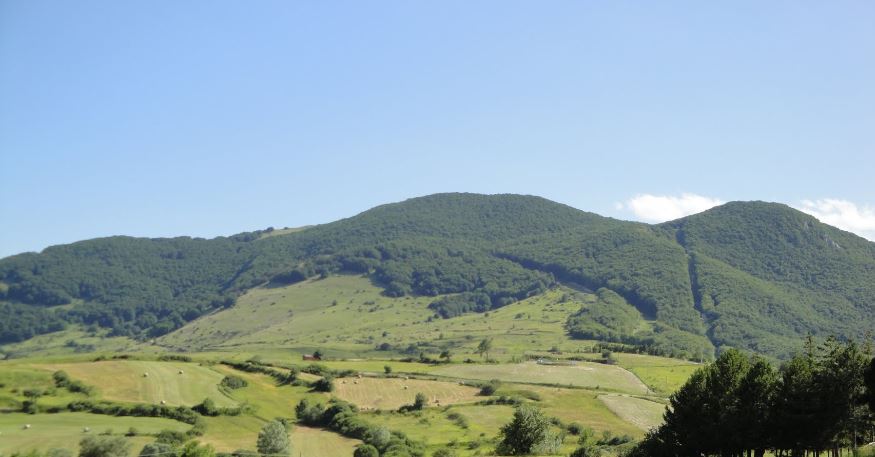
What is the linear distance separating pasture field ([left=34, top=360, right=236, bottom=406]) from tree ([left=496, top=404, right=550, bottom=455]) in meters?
39.7

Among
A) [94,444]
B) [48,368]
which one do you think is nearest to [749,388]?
[94,444]

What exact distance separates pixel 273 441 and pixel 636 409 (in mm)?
60946

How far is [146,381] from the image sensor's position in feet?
325

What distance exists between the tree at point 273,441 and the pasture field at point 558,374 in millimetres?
66142

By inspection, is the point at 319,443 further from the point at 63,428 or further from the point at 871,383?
the point at 871,383

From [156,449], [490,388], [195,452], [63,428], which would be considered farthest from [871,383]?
[490,388]

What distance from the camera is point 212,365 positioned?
12119cm

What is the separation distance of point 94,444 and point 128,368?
1784 inches

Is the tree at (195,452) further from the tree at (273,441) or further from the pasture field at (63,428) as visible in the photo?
the tree at (273,441)

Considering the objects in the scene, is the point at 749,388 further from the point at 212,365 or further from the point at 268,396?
the point at 212,365

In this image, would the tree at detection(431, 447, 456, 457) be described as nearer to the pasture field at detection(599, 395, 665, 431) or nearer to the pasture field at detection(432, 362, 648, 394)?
the pasture field at detection(599, 395, 665, 431)

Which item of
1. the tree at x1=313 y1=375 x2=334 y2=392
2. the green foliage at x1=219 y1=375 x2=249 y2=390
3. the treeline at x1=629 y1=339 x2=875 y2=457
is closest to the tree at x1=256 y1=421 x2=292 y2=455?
the green foliage at x1=219 y1=375 x2=249 y2=390

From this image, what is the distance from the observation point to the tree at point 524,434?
7350cm

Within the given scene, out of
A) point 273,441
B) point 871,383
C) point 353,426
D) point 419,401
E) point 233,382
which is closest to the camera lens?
point 871,383
